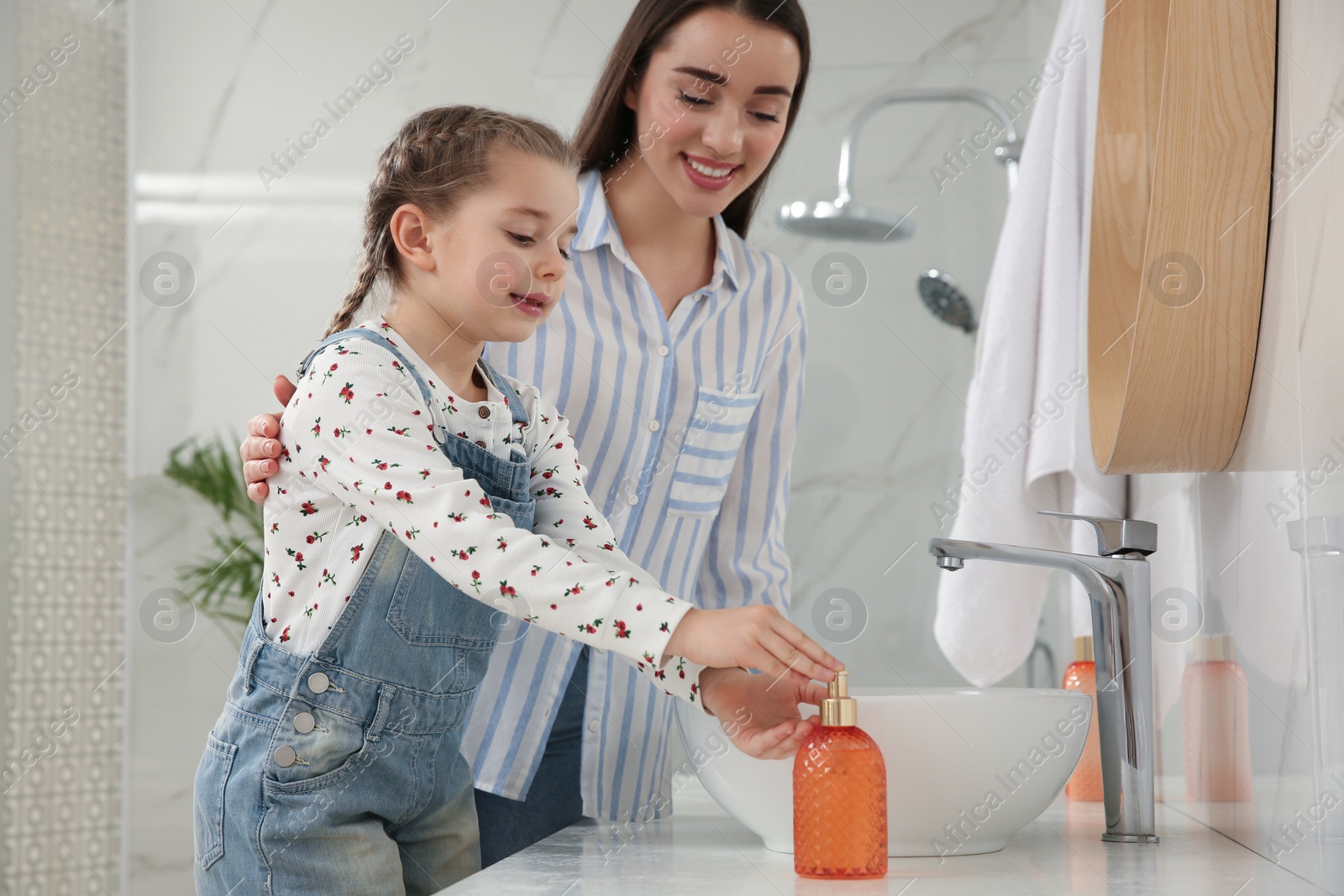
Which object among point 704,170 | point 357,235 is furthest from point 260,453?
point 357,235

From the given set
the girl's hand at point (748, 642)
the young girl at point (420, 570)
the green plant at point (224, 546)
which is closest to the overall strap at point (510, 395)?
the young girl at point (420, 570)

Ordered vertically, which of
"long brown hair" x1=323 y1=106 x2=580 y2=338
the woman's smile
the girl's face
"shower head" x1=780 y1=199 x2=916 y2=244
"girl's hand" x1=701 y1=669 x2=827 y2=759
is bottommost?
"girl's hand" x1=701 y1=669 x2=827 y2=759

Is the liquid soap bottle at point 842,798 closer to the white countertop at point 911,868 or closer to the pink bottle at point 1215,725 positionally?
the white countertop at point 911,868

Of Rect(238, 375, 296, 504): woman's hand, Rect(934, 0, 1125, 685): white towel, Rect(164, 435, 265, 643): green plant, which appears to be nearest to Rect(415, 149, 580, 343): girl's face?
Rect(238, 375, 296, 504): woman's hand

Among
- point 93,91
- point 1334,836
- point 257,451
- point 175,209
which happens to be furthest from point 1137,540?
point 93,91

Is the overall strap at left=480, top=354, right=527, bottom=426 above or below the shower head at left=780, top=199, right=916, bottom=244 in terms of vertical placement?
below

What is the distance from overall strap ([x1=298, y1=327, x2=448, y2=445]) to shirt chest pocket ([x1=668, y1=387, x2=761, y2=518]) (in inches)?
12.1

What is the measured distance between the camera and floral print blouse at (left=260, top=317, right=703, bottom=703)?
628 millimetres

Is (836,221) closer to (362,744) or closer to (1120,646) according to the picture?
(1120,646)

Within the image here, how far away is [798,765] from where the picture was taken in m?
0.65

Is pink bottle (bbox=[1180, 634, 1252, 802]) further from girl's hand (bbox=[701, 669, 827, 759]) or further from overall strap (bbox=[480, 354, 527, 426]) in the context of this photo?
overall strap (bbox=[480, 354, 527, 426])

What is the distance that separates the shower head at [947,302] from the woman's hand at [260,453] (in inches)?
56.4

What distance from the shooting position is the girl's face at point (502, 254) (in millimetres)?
762

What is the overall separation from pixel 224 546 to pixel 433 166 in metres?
1.55
